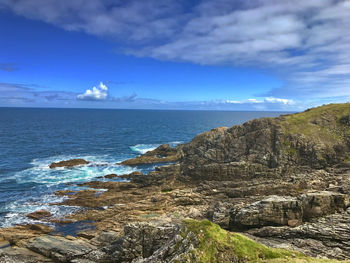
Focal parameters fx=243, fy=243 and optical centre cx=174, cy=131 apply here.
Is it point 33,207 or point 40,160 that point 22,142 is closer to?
point 40,160

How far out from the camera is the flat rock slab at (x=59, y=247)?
2603cm

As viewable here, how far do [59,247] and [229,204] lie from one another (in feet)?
80.4

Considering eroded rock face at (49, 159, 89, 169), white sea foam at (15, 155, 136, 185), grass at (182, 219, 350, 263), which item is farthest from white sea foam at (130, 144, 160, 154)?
A: grass at (182, 219, 350, 263)

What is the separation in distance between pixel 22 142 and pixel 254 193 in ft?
346

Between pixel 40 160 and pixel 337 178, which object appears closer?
pixel 337 178

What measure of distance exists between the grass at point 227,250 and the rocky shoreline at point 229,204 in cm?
8

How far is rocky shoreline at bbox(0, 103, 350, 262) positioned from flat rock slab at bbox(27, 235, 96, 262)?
0.11 meters

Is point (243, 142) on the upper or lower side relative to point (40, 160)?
upper

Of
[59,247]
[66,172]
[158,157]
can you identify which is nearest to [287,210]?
[59,247]

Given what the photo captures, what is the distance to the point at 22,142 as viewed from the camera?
357 ft

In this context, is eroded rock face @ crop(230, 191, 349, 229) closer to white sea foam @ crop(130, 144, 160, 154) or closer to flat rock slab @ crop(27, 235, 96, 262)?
flat rock slab @ crop(27, 235, 96, 262)

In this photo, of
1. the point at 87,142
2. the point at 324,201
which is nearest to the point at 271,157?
the point at 324,201

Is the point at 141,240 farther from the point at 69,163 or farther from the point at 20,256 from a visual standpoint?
the point at 69,163

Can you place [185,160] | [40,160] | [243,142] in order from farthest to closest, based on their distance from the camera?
1. [40,160]
2. [185,160]
3. [243,142]
